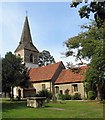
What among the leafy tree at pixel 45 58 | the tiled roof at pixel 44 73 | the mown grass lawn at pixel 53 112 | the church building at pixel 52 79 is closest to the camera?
the mown grass lawn at pixel 53 112

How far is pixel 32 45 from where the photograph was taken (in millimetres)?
76500

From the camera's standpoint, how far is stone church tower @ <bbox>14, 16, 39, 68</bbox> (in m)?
73.0

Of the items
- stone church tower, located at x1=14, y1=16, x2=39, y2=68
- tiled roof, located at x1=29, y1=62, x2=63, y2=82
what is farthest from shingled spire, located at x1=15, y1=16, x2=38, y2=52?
tiled roof, located at x1=29, y1=62, x2=63, y2=82

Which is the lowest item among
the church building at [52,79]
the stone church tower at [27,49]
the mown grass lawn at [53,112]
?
the mown grass lawn at [53,112]

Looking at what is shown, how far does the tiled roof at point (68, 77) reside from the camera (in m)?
52.4

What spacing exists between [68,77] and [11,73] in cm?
1401

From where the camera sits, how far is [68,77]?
181ft

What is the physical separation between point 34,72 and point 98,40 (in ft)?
110

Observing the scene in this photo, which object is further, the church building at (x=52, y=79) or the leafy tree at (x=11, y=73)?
the church building at (x=52, y=79)

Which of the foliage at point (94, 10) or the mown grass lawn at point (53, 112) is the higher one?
the foliage at point (94, 10)

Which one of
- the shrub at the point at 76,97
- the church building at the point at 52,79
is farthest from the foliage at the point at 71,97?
the church building at the point at 52,79

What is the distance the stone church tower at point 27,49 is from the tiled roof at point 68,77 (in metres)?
Answer: 17.1

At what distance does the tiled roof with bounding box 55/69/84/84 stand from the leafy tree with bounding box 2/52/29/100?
29.9 feet

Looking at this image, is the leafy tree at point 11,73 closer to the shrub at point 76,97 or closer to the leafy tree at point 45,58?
the shrub at point 76,97
